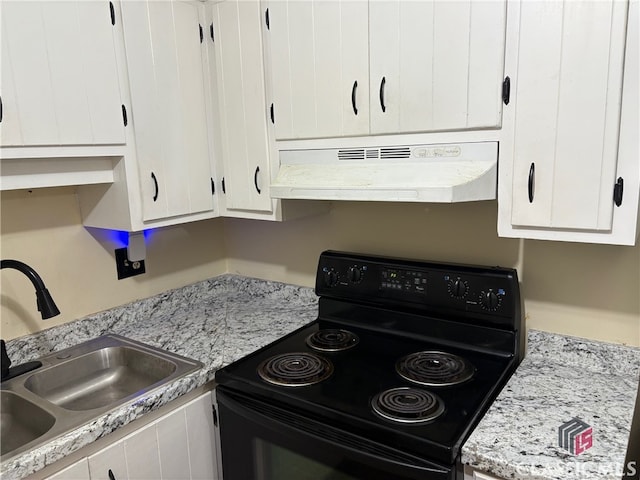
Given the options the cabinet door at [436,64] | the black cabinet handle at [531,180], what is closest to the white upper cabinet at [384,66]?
the cabinet door at [436,64]

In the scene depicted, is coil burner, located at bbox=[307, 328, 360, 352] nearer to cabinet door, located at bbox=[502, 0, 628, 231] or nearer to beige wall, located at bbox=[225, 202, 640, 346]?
beige wall, located at bbox=[225, 202, 640, 346]

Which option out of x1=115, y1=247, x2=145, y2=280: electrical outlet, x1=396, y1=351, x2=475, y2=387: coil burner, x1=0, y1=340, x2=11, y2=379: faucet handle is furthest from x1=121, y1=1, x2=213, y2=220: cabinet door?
x1=396, y1=351, x2=475, y2=387: coil burner

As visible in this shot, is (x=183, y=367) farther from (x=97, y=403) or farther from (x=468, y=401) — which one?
(x=468, y=401)

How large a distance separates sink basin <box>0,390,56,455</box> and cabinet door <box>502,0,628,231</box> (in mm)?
1494

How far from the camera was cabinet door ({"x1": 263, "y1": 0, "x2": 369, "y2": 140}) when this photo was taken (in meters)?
1.45

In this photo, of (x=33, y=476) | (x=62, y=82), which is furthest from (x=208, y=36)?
(x=33, y=476)

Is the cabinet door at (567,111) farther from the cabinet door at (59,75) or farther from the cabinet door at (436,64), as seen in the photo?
the cabinet door at (59,75)

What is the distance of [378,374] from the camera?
1.42m

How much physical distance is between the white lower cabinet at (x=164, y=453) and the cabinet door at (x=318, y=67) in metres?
0.97

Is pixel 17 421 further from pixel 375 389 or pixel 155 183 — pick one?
pixel 375 389

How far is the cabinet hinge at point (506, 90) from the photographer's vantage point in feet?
4.01

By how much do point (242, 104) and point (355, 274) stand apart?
2.51 feet

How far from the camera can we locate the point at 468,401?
1247 millimetres

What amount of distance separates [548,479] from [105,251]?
5.34 ft
